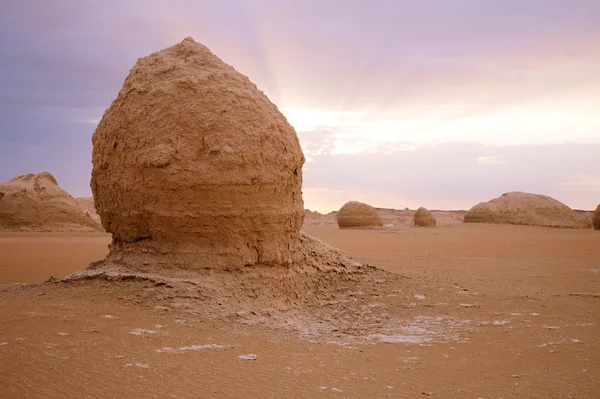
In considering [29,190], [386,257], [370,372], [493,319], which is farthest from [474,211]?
[370,372]

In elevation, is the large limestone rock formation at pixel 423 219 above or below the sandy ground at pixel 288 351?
above

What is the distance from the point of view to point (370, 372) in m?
4.04

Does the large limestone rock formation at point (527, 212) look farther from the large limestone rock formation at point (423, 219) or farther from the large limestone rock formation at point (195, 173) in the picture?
the large limestone rock formation at point (195, 173)

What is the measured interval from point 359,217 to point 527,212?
463 inches

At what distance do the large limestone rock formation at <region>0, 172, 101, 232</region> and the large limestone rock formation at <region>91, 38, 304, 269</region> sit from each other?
59.3 feet

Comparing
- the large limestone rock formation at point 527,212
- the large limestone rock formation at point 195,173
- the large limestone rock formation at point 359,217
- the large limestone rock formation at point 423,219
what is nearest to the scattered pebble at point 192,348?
the large limestone rock formation at point 195,173

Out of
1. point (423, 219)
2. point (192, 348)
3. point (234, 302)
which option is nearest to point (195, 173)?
Result: point (234, 302)

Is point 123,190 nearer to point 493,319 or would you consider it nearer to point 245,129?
point 245,129

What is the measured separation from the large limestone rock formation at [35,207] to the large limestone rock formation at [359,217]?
532 inches

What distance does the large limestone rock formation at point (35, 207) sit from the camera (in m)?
22.5

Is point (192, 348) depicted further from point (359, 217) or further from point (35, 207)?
point (359, 217)

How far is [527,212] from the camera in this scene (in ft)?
108

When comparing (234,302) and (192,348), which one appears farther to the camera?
(234,302)

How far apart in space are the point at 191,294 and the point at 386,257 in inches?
344
